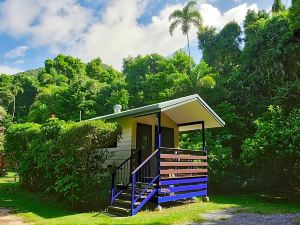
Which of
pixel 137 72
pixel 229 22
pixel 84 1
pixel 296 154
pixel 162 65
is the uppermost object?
pixel 229 22

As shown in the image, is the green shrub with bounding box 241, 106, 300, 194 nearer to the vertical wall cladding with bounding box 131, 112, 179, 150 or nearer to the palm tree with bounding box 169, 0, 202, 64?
the vertical wall cladding with bounding box 131, 112, 179, 150

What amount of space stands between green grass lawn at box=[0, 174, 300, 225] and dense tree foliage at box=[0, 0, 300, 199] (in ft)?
9.49

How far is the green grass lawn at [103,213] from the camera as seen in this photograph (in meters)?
8.88

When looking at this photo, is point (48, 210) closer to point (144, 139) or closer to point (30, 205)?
point (30, 205)

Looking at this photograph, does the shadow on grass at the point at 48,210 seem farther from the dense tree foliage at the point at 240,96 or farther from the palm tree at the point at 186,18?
the palm tree at the point at 186,18

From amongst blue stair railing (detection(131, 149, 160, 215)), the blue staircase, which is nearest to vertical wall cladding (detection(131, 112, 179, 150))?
the blue staircase

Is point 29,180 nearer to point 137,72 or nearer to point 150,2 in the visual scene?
point 150,2

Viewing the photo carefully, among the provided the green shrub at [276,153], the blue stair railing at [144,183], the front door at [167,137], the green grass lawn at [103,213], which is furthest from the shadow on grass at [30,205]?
the green shrub at [276,153]

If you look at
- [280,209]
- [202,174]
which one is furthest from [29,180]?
[280,209]

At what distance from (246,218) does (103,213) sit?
184 inches

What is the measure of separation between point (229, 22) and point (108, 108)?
20.4 meters

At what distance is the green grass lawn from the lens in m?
8.88

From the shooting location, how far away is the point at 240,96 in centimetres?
2334

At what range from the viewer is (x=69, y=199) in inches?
439
